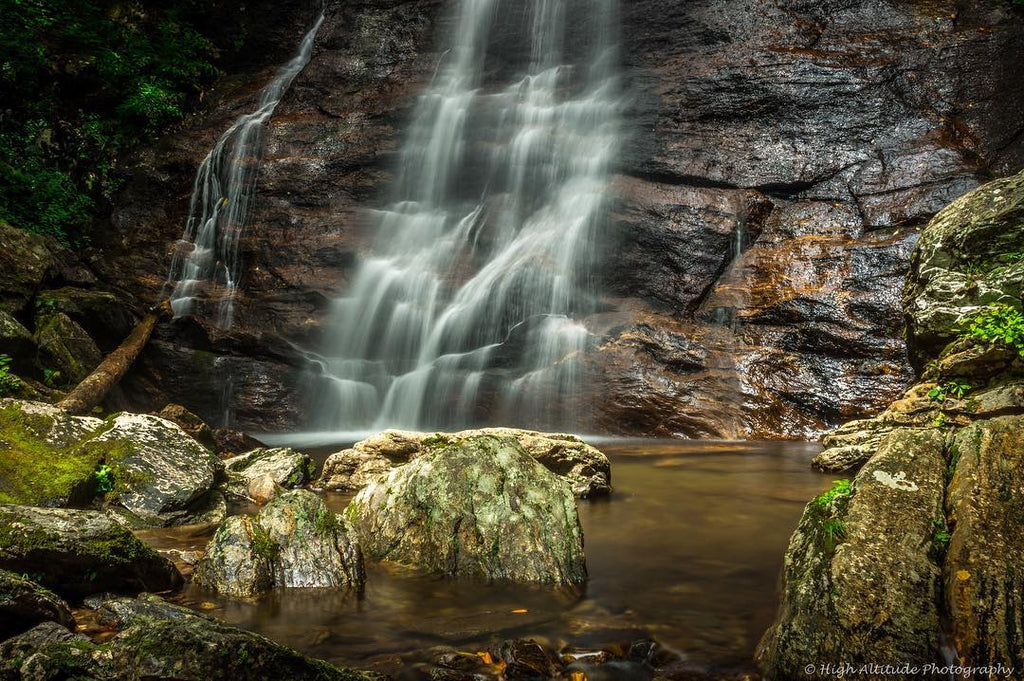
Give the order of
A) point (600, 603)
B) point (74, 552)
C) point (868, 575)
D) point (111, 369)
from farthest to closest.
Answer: point (111, 369), point (600, 603), point (74, 552), point (868, 575)

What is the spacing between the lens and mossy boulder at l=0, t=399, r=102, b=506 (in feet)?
15.7

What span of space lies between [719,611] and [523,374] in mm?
8950

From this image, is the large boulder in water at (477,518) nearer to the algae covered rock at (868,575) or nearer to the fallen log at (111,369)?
the algae covered rock at (868,575)

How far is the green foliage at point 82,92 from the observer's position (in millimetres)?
15953

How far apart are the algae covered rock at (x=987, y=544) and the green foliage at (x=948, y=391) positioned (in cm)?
370

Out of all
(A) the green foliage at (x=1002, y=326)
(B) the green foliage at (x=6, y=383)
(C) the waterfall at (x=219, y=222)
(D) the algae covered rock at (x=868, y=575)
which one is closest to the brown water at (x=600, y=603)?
(D) the algae covered rock at (x=868, y=575)

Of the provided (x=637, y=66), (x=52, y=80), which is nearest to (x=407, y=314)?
(x=637, y=66)

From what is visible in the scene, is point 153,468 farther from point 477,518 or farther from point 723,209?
point 723,209

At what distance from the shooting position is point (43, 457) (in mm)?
5184

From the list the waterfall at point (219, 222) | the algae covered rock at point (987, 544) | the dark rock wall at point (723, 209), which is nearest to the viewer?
the algae covered rock at point (987, 544)

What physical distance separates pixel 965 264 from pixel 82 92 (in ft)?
70.0

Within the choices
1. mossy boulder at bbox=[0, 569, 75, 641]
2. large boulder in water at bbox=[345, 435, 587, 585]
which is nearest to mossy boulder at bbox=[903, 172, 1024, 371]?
large boulder in water at bbox=[345, 435, 587, 585]

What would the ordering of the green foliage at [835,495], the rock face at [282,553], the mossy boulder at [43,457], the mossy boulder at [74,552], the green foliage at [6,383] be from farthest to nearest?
the green foliage at [6,383], the mossy boulder at [43,457], the rock face at [282,553], the green foliage at [835,495], the mossy boulder at [74,552]

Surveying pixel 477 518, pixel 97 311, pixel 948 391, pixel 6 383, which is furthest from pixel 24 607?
pixel 97 311
